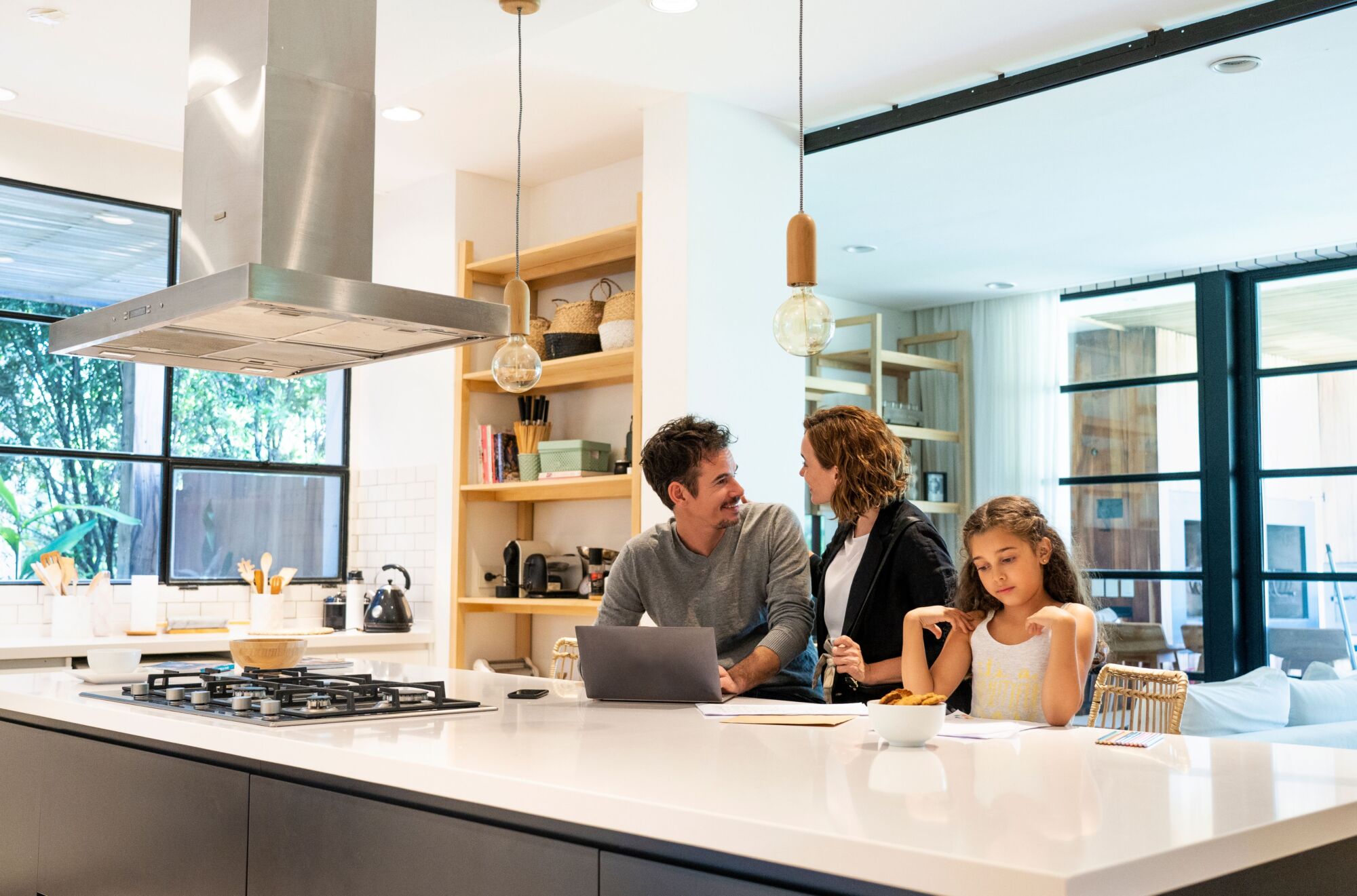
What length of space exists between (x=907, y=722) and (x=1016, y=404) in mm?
6508

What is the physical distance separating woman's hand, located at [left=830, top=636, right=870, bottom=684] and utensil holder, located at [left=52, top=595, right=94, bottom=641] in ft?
10.8

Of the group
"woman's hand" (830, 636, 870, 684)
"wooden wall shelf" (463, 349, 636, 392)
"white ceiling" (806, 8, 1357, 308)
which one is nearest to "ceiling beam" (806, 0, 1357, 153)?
"white ceiling" (806, 8, 1357, 308)

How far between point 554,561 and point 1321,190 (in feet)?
12.8

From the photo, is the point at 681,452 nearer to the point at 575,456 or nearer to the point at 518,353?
the point at 518,353

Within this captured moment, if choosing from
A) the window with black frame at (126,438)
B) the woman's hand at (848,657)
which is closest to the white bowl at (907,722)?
the woman's hand at (848,657)

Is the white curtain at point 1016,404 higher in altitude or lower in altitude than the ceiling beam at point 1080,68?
lower

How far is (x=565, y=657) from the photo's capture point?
11.4 ft

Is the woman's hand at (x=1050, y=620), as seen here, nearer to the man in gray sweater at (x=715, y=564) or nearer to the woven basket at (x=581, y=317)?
the man in gray sweater at (x=715, y=564)

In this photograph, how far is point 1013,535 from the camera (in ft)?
8.02

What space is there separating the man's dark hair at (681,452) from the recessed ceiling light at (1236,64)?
92.3 inches

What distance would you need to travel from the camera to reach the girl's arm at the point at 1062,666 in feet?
7.35

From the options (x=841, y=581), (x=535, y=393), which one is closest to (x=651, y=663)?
(x=841, y=581)

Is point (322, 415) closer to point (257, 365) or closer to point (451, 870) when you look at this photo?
point (257, 365)

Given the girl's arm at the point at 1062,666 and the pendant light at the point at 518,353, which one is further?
the pendant light at the point at 518,353
